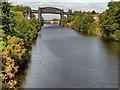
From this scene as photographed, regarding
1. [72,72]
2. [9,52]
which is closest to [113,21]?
[72,72]

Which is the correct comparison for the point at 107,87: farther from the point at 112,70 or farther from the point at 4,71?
the point at 4,71

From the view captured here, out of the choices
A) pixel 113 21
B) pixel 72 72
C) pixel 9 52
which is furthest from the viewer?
pixel 113 21

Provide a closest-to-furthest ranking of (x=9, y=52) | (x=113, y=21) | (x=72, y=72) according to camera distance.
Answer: (x=9, y=52) < (x=72, y=72) < (x=113, y=21)

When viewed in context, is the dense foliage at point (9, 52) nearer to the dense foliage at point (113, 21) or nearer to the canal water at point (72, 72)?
the canal water at point (72, 72)

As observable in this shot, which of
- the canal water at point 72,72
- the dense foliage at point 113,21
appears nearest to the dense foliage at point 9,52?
the canal water at point 72,72

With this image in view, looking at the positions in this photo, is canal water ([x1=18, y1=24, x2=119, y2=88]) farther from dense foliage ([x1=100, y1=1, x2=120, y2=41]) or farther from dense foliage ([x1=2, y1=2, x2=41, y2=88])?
dense foliage ([x1=100, y1=1, x2=120, y2=41])

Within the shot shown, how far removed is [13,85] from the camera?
74.9ft

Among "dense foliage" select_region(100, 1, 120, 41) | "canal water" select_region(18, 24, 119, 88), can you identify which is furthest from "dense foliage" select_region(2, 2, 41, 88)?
"dense foliage" select_region(100, 1, 120, 41)

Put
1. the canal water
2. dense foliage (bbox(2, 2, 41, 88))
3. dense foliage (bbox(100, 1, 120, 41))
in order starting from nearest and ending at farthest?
dense foliage (bbox(2, 2, 41, 88)) → the canal water → dense foliage (bbox(100, 1, 120, 41))

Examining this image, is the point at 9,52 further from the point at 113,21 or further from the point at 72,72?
the point at 113,21

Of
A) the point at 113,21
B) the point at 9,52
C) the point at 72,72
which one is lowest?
the point at 72,72

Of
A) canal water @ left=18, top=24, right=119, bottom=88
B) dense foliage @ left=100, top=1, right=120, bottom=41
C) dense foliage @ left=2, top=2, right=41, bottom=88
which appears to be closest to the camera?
dense foliage @ left=2, top=2, right=41, bottom=88

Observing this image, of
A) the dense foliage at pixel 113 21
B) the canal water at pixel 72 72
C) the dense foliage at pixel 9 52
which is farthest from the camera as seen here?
the dense foliage at pixel 113 21

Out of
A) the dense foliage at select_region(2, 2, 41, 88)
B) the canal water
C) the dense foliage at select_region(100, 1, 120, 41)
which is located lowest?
the canal water
